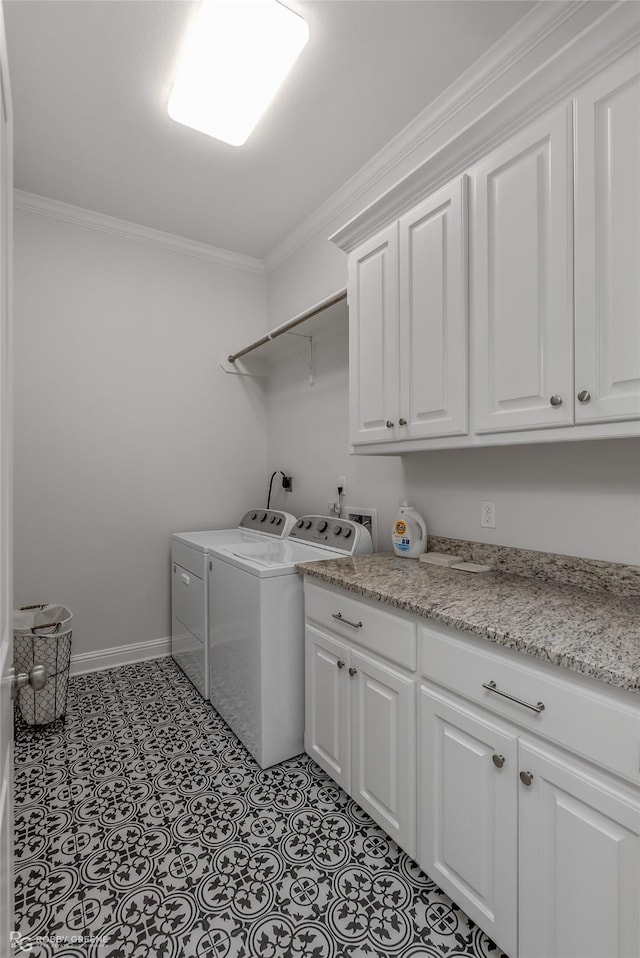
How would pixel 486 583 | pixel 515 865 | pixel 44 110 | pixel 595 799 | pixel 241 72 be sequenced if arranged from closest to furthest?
pixel 595 799 < pixel 515 865 < pixel 486 583 < pixel 241 72 < pixel 44 110

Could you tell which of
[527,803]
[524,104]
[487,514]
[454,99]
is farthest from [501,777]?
[454,99]

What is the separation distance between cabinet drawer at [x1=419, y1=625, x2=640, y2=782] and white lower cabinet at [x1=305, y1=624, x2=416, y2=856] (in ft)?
Answer: 0.64

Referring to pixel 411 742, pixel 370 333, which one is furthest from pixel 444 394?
pixel 411 742

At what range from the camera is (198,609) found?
254 cm

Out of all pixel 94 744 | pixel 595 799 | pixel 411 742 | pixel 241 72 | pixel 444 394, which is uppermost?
pixel 241 72

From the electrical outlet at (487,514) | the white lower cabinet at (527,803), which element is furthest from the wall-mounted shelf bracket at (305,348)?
the white lower cabinet at (527,803)

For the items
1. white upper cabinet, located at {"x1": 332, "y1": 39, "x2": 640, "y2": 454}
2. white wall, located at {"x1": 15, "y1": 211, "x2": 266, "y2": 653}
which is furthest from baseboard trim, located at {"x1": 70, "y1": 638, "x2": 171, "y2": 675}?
white upper cabinet, located at {"x1": 332, "y1": 39, "x2": 640, "y2": 454}

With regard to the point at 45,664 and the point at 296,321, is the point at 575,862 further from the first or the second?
the point at 296,321

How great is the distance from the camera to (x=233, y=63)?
1751 mm

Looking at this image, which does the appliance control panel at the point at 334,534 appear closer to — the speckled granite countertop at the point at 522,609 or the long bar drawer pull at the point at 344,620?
the speckled granite countertop at the point at 522,609

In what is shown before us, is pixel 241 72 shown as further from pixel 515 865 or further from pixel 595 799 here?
pixel 515 865

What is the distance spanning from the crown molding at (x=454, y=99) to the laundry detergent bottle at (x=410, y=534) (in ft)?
5.53

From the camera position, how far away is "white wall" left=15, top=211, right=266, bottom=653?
2686 mm

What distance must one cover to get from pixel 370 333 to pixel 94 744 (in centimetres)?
218
